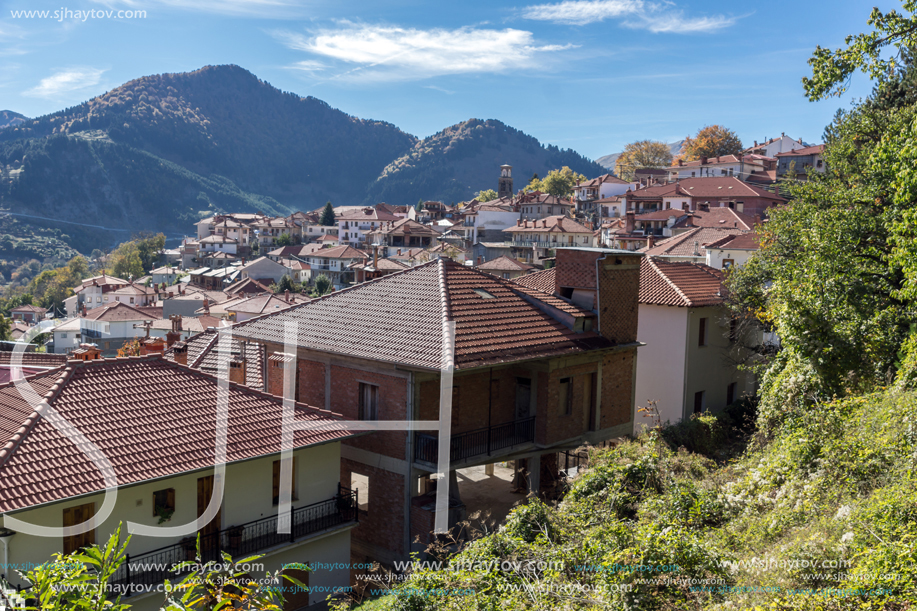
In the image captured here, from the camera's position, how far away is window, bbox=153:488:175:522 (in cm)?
1259

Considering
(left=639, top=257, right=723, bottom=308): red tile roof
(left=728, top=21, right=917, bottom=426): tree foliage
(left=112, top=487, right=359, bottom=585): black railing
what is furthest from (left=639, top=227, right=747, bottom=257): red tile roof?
(left=112, top=487, right=359, bottom=585): black railing

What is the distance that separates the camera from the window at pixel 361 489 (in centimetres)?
1745

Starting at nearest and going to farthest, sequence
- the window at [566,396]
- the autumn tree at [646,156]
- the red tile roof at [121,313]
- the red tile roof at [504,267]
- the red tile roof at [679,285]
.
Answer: the window at [566,396] → the red tile roof at [679,285] → the red tile roof at [504,267] → the red tile roof at [121,313] → the autumn tree at [646,156]

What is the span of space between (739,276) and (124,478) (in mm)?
22573

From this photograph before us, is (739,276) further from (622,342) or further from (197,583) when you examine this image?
(197,583)

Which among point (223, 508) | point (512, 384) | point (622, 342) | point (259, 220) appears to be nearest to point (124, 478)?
point (223, 508)

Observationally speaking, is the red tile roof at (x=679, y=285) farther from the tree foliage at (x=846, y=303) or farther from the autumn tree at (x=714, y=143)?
Answer: the autumn tree at (x=714, y=143)

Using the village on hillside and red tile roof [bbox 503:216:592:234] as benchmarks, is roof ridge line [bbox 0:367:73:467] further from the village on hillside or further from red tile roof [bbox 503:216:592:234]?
red tile roof [bbox 503:216:592:234]

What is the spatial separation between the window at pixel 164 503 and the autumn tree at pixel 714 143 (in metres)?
105

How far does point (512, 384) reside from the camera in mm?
18781

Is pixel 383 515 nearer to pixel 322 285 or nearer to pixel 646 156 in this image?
pixel 322 285

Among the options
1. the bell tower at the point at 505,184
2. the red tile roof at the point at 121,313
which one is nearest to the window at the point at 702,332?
the red tile roof at the point at 121,313

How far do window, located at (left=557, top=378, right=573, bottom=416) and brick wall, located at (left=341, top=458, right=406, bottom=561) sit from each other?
525 centimetres

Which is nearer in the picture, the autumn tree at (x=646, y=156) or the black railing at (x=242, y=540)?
the black railing at (x=242, y=540)
